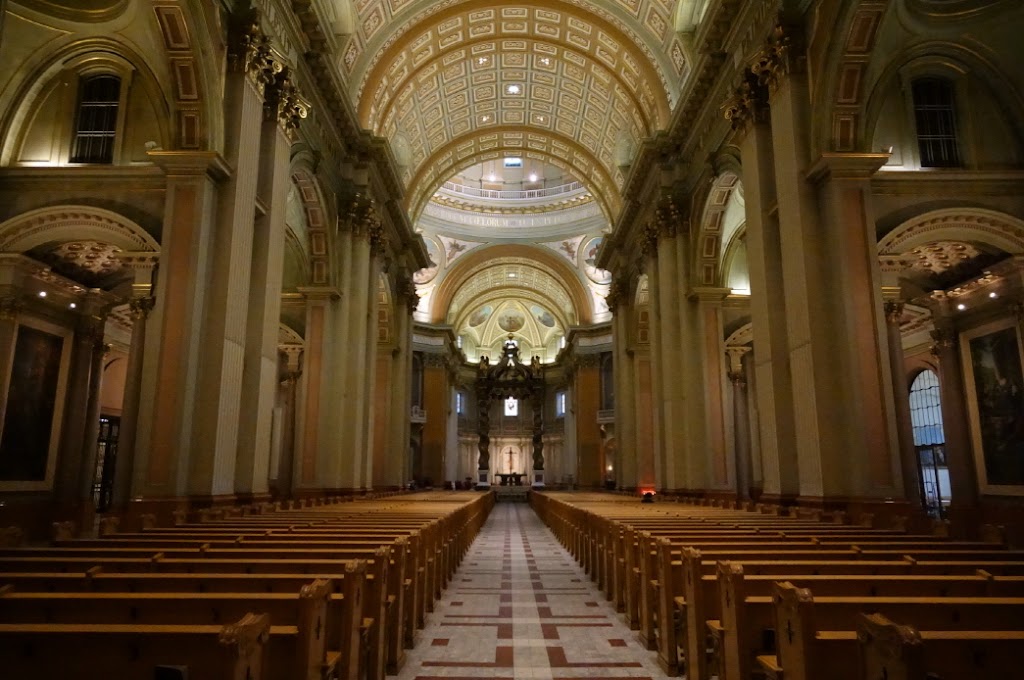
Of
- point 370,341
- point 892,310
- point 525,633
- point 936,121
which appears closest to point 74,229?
point 370,341

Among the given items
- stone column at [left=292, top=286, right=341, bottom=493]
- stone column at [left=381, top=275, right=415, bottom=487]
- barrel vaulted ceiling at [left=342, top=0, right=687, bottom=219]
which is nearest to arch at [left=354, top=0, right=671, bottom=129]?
barrel vaulted ceiling at [left=342, top=0, right=687, bottom=219]

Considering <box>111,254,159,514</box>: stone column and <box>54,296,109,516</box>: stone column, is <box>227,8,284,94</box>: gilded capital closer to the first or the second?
<box>111,254,159,514</box>: stone column

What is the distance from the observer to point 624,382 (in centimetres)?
2402

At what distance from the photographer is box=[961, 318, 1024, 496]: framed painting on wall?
13.2 m

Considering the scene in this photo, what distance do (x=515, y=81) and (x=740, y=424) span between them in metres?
13.8

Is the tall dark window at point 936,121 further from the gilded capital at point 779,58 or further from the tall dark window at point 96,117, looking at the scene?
the tall dark window at point 96,117

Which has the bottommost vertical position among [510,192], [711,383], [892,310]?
[711,383]

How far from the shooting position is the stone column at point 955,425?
557 inches

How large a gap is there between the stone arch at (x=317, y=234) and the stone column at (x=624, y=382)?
11226 millimetres

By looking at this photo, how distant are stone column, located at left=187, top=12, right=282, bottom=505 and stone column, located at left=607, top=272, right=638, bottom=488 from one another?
1506cm

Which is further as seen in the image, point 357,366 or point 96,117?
point 357,366

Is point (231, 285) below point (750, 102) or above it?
below

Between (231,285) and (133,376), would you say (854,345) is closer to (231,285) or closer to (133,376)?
(231,285)

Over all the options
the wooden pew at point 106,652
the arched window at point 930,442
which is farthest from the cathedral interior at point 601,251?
the wooden pew at point 106,652
